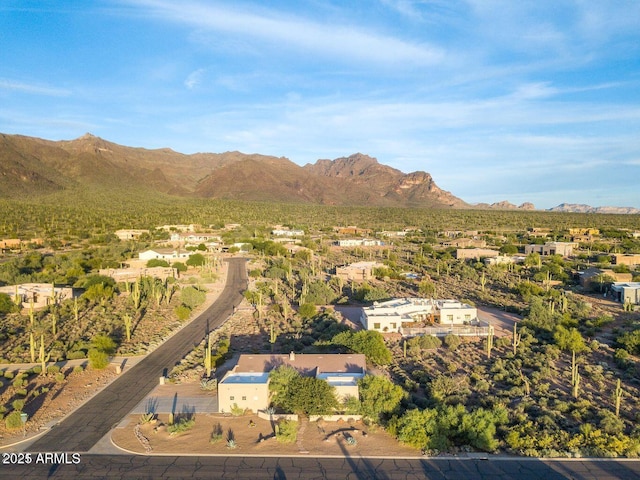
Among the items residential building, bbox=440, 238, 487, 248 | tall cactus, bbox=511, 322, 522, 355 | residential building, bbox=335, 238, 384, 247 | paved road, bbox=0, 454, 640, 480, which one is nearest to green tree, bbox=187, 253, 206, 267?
residential building, bbox=335, 238, 384, 247

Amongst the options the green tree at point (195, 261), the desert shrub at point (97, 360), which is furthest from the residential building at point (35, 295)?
the green tree at point (195, 261)

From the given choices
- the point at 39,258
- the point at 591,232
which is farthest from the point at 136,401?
the point at 591,232

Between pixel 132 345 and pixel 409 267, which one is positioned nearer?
pixel 132 345

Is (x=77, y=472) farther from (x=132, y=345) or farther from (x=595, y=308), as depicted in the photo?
(x=595, y=308)

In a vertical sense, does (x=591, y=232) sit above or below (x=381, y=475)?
above

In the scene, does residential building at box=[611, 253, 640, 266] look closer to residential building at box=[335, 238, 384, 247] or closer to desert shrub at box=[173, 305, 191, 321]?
residential building at box=[335, 238, 384, 247]

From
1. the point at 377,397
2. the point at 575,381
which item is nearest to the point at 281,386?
the point at 377,397
